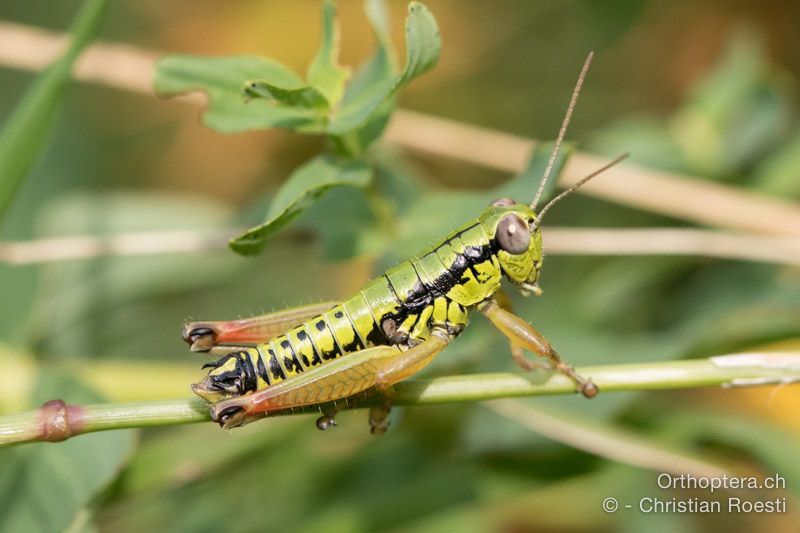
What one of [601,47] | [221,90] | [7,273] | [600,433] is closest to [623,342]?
[600,433]

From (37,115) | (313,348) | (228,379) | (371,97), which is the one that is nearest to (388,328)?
(313,348)

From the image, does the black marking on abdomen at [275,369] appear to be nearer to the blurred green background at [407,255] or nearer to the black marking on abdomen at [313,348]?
the black marking on abdomen at [313,348]

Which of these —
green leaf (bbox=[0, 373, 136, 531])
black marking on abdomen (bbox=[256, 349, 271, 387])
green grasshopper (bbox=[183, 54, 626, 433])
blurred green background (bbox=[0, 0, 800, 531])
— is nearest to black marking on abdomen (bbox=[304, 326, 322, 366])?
green grasshopper (bbox=[183, 54, 626, 433])

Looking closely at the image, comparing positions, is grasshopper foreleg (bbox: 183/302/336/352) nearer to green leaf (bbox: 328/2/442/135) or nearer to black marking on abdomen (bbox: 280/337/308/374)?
black marking on abdomen (bbox: 280/337/308/374)

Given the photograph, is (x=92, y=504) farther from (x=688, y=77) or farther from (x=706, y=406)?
(x=688, y=77)

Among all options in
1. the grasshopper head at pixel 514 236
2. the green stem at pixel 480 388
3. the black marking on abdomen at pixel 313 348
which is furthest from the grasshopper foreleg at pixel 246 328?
the grasshopper head at pixel 514 236

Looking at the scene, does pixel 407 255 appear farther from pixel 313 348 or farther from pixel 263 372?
pixel 263 372
